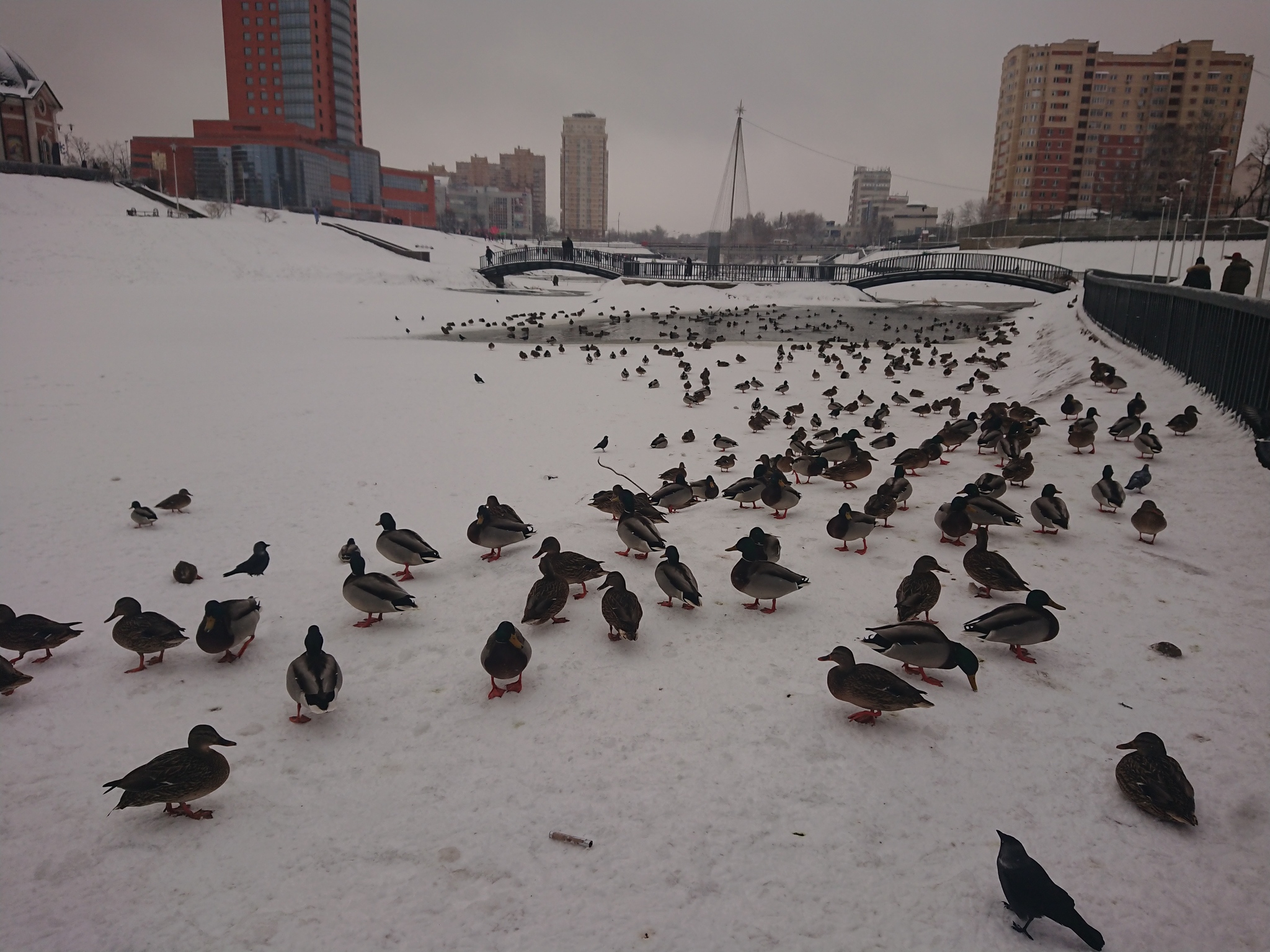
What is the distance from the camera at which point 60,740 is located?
4.25m

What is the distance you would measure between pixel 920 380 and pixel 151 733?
57.0 feet

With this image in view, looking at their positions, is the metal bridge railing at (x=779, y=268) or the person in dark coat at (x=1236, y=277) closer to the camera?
the person in dark coat at (x=1236, y=277)

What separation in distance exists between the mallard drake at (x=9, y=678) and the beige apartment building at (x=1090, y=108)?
115267mm

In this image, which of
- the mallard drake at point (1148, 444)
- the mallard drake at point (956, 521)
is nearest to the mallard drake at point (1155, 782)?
the mallard drake at point (956, 521)

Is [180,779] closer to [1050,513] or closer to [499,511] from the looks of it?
[499,511]

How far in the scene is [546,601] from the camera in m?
5.39

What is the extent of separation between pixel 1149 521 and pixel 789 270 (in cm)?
5174

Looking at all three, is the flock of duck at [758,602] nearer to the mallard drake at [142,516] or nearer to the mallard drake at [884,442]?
the mallard drake at [142,516]

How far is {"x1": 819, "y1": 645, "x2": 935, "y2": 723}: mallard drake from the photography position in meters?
4.03

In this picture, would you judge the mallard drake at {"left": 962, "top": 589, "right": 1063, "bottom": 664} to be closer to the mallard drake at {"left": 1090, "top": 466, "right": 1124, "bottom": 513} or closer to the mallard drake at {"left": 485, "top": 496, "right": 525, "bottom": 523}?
the mallard drake at {"left": 1090, "top": 466, "right": 1124, "bottom": 513}

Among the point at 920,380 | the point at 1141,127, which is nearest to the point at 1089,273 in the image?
the point at 920,380

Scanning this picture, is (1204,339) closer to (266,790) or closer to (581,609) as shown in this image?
(581,609)

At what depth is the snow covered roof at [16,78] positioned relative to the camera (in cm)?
6138

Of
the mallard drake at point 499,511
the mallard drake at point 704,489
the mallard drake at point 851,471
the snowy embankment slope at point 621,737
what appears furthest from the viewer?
the mallard drake at point 851,471
